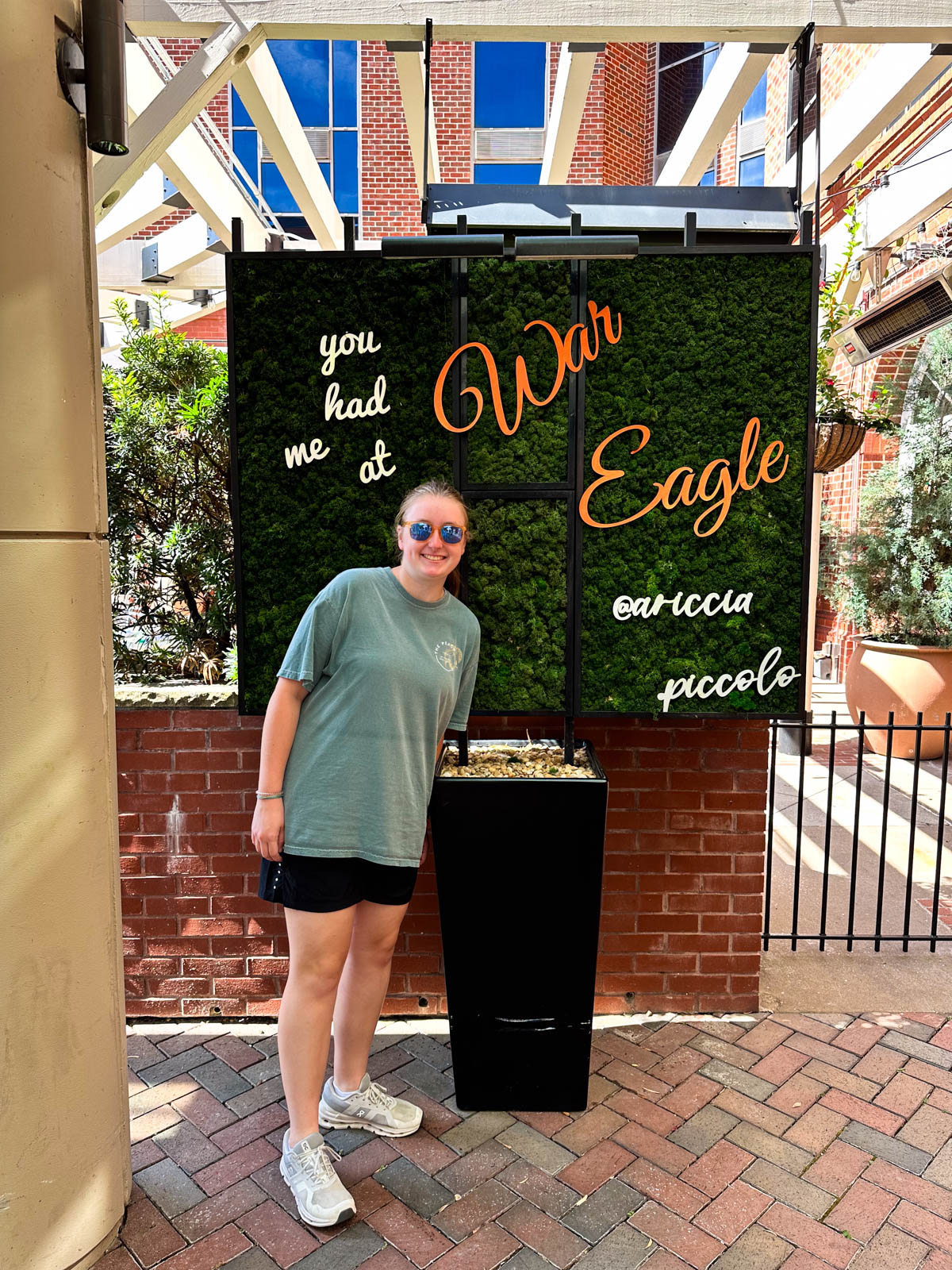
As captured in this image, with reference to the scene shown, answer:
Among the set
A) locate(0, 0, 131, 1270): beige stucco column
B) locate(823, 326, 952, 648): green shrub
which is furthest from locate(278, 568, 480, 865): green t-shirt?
locate(823, 326, 952, 648): green shrub

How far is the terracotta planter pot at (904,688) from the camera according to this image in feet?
23.4

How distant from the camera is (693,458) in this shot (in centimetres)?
285

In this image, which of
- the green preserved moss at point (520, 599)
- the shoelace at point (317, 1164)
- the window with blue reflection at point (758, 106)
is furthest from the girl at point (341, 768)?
the window with blue reflection at point (758, 106)

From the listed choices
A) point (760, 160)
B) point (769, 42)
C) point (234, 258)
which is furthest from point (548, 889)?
point (760, 160)

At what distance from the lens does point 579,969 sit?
2.68 m

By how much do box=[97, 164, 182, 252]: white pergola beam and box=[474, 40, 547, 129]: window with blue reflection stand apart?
9.81 metres

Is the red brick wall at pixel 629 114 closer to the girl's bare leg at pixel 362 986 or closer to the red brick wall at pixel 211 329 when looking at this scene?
the red brick wall at pixel 211 329

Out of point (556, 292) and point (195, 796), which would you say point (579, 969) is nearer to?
point (195, 796)

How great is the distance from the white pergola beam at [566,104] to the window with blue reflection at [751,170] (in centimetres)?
987

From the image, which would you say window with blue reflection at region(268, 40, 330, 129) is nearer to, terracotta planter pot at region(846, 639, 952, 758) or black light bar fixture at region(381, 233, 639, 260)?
terracotta planter pot at region(846, 639, 952, 758)

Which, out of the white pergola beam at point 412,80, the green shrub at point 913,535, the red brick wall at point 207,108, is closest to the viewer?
the white pergola beam at point 412,80

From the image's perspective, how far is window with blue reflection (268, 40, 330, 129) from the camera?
1352cm

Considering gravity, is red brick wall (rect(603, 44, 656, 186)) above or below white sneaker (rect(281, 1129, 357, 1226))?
above

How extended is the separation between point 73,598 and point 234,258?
4.31 feet
